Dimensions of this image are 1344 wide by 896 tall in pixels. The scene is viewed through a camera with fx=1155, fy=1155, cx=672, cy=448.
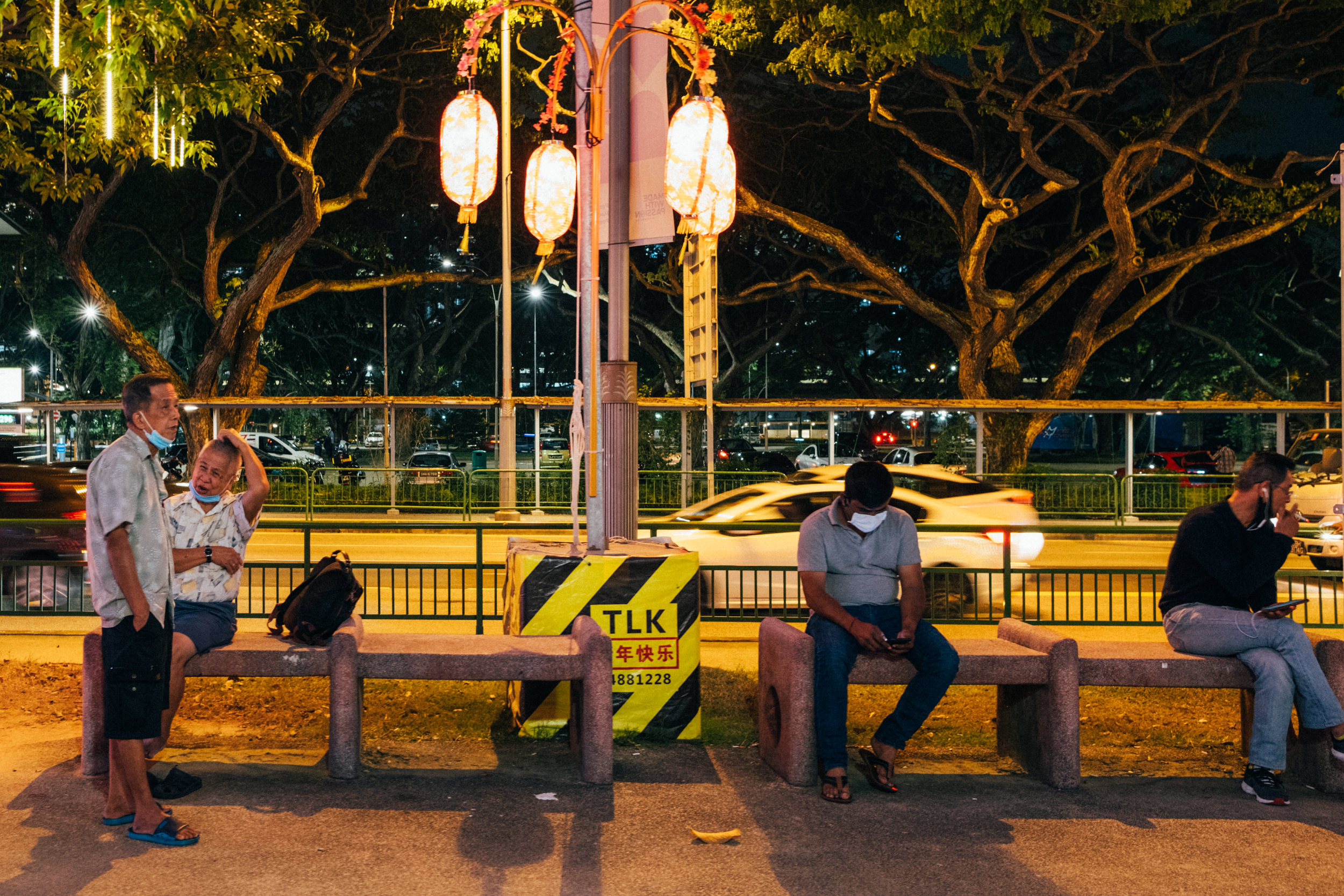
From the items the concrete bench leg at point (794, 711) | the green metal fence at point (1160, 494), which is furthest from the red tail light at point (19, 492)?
the green metal fence at point (1160, 494)

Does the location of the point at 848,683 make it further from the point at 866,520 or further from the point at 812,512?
the point at 812,512

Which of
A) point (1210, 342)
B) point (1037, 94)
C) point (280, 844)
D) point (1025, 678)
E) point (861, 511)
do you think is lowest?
point (280, 844)

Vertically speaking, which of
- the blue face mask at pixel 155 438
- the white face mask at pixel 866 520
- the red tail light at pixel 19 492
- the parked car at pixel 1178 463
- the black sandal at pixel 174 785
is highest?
the blue face mask at pixel 155 438

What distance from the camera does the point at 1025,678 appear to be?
19.2 feet

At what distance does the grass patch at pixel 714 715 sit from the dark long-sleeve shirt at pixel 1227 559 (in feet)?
3.09

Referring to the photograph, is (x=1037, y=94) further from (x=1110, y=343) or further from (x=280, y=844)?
(x=1110, y=343)

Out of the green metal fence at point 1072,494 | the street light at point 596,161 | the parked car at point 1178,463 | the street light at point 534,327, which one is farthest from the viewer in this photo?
the street light at point 534,327

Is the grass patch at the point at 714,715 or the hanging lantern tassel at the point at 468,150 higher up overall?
the hanging lantern tassel at the point at 468,150

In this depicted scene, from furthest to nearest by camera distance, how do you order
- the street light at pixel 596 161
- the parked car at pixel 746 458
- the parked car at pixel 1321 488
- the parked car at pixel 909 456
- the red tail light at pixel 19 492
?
1. the parked car at pixel 909 456
2. the parked car at pixel 746 458
3. the parked car at pixel 1321 488
4. the red tail light at pixel 19 492
5. the street light at pixel 596 161

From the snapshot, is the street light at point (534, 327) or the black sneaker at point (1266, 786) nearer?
the black sneaker at point (1266, 786)

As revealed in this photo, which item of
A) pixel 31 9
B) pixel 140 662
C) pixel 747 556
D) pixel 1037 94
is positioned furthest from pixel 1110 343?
pixel 140 662

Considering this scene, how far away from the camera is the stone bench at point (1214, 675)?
576 cm

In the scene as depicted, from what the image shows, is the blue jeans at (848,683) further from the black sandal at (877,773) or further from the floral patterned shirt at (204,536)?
the floral patterned shirt at (204,536)

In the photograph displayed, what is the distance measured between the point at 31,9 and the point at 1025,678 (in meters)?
8.77
